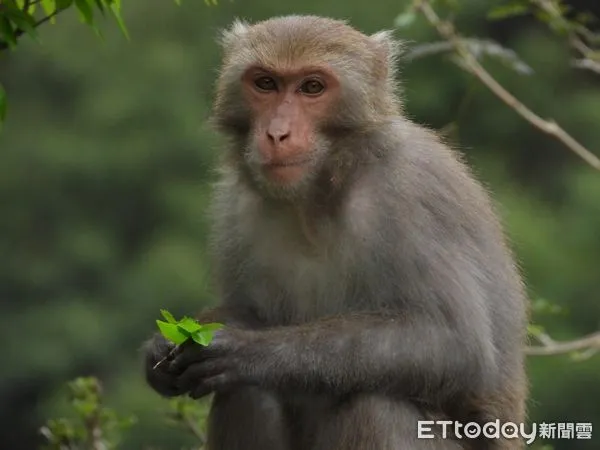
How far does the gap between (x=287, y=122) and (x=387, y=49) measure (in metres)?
0.83

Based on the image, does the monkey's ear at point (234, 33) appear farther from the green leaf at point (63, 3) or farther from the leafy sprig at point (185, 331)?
the leafy sprig at point (185, 331)

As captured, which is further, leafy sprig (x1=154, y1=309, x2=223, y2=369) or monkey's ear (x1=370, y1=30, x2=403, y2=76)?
monkey's ear (x1=370, y1=30, x2=403, y2=76)

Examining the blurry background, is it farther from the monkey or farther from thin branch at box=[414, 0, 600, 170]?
the monkey

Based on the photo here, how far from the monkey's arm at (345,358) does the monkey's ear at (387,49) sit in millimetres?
1234

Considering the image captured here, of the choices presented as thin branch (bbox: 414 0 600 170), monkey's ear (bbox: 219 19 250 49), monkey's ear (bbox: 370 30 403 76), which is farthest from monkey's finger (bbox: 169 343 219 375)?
thin branch (bbox: 414 0 600 170)

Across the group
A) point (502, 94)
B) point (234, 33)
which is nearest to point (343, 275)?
point (234, 33)

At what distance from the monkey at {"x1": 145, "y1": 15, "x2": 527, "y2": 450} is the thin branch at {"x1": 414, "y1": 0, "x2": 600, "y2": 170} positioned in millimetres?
1640

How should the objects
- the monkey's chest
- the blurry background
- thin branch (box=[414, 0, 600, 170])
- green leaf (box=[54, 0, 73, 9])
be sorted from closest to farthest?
green leaf (box=[54, 0, 73, 9])
the monkey's chest
thin branch (box=[414, 0, 600, 170])
the blurry background

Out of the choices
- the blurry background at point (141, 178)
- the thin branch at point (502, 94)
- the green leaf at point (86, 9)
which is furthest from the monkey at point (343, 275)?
the blurry background at point (141, 178)

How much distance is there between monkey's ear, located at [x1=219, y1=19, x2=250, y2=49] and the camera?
25.8 ft

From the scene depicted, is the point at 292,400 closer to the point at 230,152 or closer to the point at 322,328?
the point at 322,328

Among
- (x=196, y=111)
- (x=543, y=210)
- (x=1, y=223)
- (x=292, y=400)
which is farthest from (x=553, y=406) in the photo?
(x=292, y=400)

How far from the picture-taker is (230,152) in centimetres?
786

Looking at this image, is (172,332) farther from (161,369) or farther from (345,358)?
(345,358)
